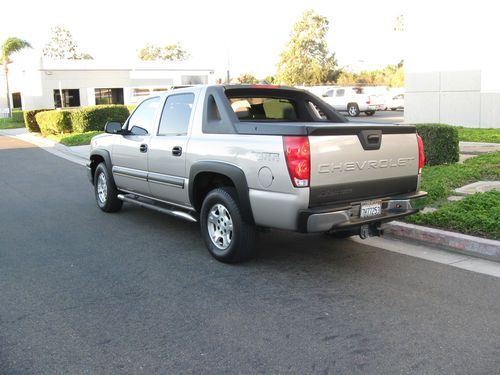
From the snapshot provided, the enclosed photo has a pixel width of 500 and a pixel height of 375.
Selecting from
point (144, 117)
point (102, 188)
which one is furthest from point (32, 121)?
point (144, 117)

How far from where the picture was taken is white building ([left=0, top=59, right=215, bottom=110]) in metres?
46.5

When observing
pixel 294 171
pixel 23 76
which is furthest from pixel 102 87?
pixel 294 171

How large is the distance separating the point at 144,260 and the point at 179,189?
945 mm

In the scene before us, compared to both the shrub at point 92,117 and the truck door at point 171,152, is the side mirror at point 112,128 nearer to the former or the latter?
the truck door at point 171,152

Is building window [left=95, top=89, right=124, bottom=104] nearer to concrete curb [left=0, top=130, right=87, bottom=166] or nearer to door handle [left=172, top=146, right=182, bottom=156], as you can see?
concrete curb [left=0, top=130, right=87, bottom=166]

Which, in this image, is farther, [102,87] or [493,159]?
[102,87]

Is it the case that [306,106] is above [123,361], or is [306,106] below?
above

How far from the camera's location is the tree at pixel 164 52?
350ft

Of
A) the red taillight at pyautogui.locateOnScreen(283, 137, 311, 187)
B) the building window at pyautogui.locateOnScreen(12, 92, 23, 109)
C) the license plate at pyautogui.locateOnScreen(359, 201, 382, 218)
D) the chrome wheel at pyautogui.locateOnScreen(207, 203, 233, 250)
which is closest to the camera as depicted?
the red taillight at pyautogui.locateOnScreen(283, 137, 311, 187)

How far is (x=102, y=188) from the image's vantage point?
866 cm

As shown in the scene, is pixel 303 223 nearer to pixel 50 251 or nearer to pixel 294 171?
pixel 294 171

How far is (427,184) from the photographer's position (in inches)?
335

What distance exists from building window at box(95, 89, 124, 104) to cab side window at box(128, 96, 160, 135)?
43.6 m

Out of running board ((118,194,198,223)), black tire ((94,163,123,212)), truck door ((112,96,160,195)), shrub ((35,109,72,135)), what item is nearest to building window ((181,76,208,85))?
shrub ((35,109,72,135))
